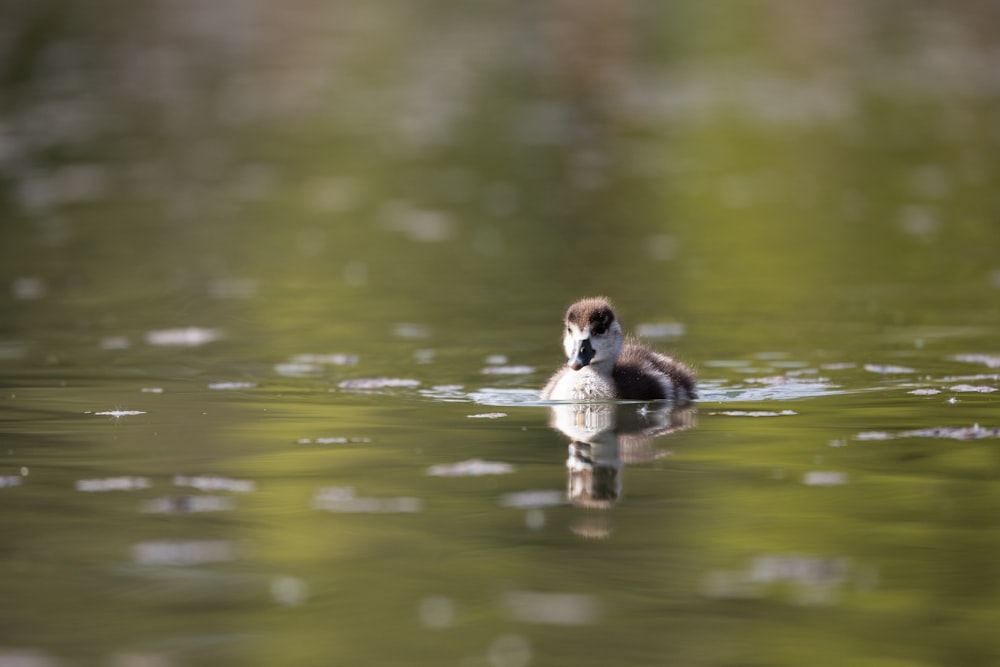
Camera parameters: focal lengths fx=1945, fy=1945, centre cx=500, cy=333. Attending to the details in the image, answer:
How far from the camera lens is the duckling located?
37.6ft

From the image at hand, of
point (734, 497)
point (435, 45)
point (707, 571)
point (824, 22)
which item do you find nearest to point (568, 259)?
point (734, 497)

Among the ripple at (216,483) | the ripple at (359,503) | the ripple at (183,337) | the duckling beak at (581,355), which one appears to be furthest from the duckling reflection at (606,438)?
the ripple at (183,337)

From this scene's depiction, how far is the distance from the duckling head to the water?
0.35m

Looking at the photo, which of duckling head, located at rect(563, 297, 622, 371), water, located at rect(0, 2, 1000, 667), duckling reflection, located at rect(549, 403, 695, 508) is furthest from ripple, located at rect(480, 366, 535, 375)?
duckling reflection, located at rect(549, 403, 695, 508)

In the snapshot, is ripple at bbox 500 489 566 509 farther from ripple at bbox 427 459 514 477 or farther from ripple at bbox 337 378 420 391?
ripple at bbox 337 378 420 391

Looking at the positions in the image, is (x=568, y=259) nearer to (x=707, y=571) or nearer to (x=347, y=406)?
(x=347, y=406)

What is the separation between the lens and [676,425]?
1070 cm

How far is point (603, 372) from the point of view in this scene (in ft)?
38.4

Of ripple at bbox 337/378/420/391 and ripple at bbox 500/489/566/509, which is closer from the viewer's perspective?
ripple at bbox 500/489/566/509

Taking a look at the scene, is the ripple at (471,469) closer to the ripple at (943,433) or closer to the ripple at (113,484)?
the ripple at (113,484)

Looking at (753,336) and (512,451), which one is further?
(753,336)

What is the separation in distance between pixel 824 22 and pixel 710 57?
462 inches

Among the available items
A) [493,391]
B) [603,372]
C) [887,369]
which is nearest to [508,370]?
[493,391]

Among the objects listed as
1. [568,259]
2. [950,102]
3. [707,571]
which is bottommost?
[707,571]
